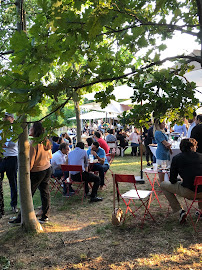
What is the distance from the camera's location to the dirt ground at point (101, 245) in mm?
4145

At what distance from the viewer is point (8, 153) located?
6.47m

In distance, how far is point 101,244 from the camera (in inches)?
188

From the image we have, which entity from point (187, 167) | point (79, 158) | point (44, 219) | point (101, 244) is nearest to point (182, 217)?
point (187, 167)

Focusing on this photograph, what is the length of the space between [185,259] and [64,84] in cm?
315

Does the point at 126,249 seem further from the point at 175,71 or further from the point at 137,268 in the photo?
the point at 175,71

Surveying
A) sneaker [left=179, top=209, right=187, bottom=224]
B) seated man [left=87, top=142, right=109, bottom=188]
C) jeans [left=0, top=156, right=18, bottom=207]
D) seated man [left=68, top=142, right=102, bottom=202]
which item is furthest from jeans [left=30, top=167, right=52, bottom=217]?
seated man [left=87, top=142, right=109, bottom=188]

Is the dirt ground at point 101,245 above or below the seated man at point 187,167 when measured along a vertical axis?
below

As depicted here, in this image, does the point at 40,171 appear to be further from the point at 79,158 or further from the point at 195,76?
the point at 195,76

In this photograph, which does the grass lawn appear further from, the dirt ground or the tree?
the tree

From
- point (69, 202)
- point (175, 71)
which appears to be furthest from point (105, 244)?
point (175, 71)

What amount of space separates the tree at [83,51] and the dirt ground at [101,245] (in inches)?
93.9

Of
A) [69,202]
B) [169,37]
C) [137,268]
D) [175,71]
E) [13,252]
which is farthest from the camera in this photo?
[69,202]

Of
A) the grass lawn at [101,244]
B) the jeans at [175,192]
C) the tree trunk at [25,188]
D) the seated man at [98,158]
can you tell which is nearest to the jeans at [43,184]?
the grass lawn at [101,244]

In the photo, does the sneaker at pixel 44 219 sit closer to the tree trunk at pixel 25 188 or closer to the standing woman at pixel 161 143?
the tree trunk at pixel 25 188
